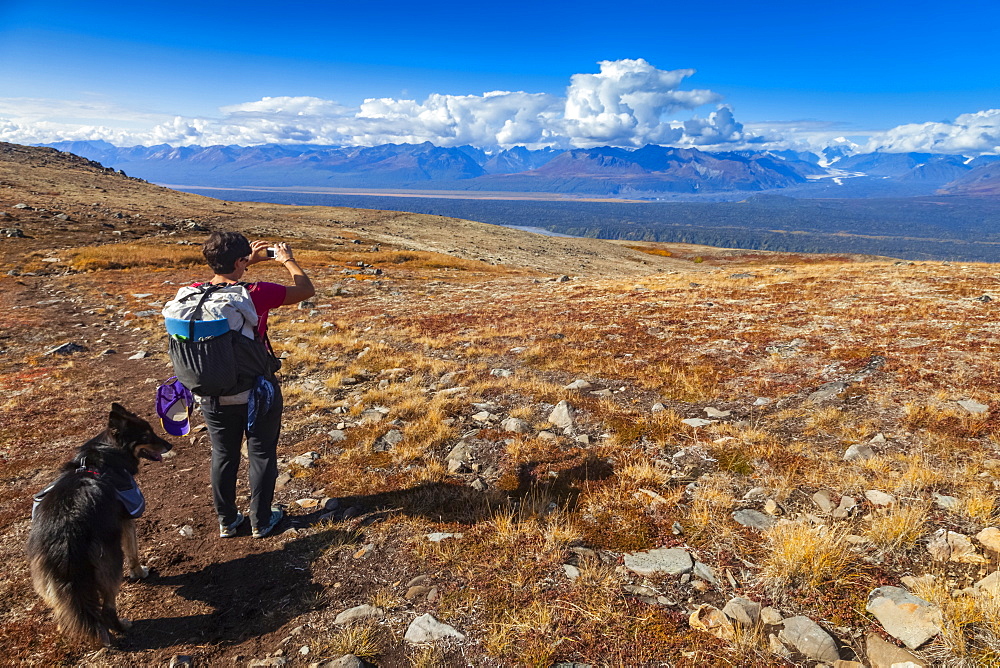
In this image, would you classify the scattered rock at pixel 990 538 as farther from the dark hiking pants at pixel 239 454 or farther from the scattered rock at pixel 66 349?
the scattered rock at pixel 66 349

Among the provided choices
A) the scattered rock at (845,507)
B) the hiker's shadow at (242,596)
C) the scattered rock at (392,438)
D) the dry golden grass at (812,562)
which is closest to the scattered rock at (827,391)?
the scattered rock at (845,507)

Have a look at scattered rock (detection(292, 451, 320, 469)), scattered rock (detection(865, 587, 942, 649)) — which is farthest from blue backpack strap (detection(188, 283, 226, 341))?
scattered rock (detection(865, 587, 942, 649))

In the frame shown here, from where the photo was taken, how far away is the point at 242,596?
182 inches

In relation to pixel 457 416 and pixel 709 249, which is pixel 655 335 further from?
pixel 709 249

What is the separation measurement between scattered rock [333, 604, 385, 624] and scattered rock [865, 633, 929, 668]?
12.6 ft

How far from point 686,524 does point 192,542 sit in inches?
229

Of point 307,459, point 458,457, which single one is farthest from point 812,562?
point 307,459

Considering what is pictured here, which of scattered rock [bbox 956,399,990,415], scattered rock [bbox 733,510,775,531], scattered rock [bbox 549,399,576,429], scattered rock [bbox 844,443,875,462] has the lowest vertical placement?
scattered rock [bbox 549,399,576,429]

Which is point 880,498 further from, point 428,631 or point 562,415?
point 428,631

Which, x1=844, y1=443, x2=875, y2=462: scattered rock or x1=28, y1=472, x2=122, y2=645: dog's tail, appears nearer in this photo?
x1=28, y1=472, x2=122, y2=645: dog's tail

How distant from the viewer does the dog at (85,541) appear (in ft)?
12.3

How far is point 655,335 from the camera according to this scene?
13.6 meters

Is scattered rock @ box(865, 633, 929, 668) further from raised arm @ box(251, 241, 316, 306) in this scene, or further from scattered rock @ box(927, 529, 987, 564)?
raised arm @ box(251, 241, 316, 306)

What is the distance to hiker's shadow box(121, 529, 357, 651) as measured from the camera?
416cm
